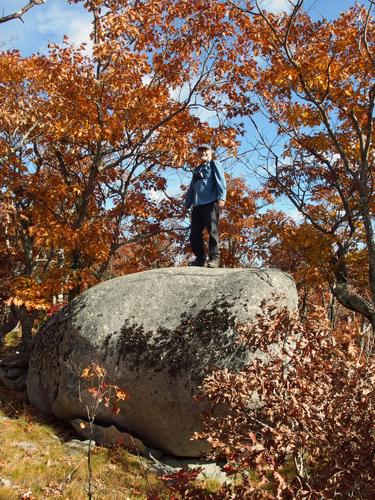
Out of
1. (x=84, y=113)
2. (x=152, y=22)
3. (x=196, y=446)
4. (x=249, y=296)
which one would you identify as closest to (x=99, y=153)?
(x=84, y=113)

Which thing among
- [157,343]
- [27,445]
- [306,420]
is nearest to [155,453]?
[157,343]

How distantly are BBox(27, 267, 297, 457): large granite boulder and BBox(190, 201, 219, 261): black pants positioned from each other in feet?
3.55

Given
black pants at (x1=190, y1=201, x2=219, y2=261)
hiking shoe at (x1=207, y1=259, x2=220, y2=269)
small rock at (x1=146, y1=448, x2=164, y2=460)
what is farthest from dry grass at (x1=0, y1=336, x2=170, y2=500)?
black pants at (x1=190, y1=201, x2=219, y2=261)

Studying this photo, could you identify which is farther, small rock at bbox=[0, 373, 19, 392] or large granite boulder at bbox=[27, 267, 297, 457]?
small rock at bbox=[0, 373, 19, 392]

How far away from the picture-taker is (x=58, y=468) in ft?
18.5

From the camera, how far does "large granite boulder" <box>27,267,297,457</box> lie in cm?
612

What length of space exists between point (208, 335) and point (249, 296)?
894 millimetres

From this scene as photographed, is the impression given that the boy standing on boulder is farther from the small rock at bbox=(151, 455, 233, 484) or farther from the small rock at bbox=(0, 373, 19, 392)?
the small rock at bbox=(0, 373, 19, 392)

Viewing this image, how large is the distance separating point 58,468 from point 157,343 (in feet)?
7.30

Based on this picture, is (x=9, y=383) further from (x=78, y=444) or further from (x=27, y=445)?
(x=78, y=444)

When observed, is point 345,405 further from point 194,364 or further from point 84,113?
point 84,113

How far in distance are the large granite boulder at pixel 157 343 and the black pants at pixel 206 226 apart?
3.55 ft

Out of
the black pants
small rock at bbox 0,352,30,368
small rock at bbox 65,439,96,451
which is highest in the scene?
the black pants

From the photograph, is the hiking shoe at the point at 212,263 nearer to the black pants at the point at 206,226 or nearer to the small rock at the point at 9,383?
the black pants at the point at 206,226
